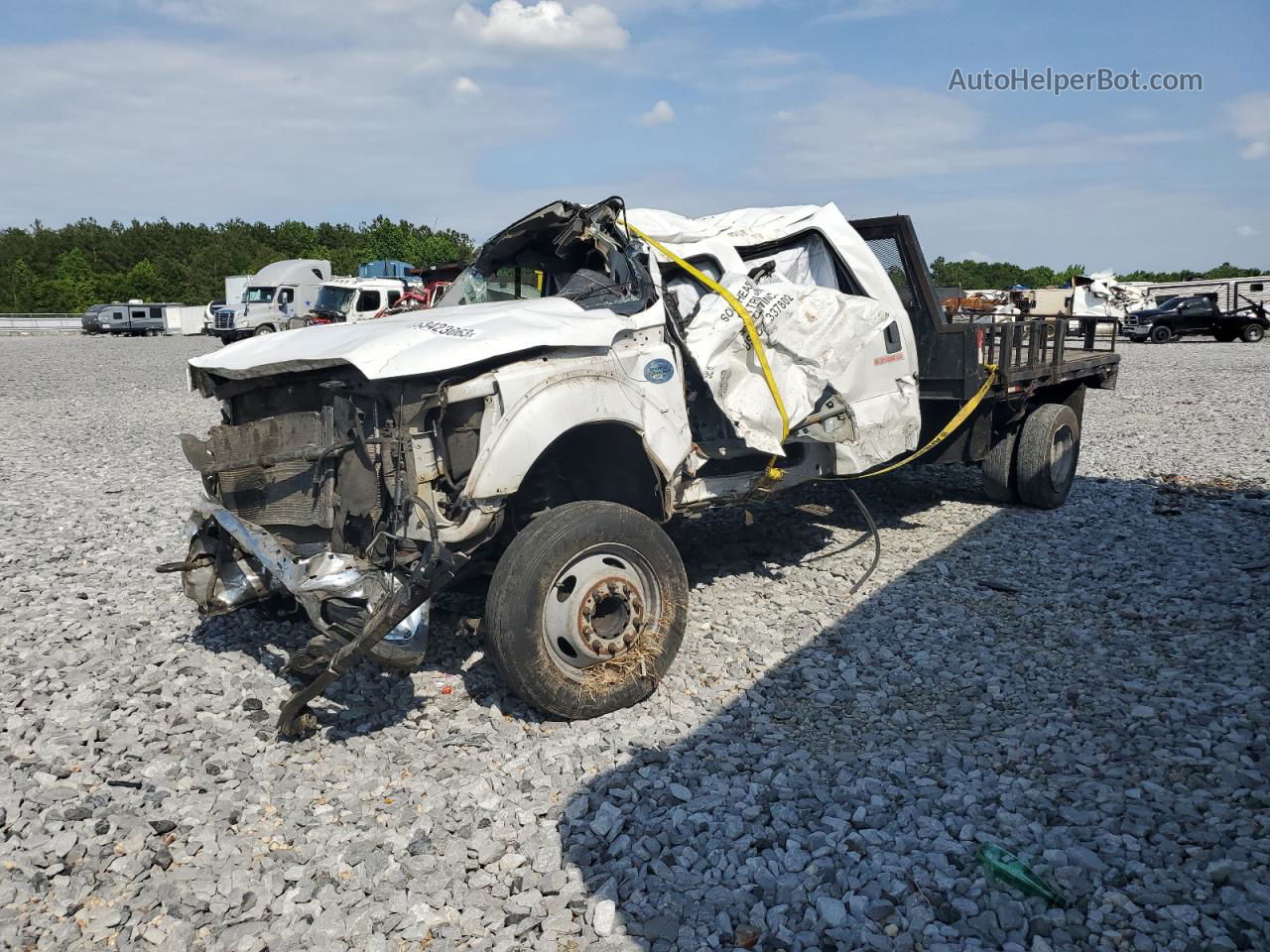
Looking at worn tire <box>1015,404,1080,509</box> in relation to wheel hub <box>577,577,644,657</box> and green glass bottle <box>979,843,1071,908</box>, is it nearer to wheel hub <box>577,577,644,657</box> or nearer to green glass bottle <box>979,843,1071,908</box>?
wheel hub <box>577,577,644,657</box>

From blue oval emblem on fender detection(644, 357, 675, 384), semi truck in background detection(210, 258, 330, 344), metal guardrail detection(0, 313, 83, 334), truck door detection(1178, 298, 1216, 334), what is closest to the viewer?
blue oval emblem on fender detection(644, 357, 675, 384)

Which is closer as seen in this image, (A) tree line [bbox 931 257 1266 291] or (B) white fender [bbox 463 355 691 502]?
(B) white fender [bbox 463 355 691 502]

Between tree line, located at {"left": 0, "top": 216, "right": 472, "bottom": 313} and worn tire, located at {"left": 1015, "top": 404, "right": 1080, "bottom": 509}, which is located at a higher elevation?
tree line, located at {"left": 0, "top": 216, "right": 472, "bottom": 313}

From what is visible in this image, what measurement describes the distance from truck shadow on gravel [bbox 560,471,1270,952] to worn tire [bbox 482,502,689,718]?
364 mm

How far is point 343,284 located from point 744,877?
81.5ft

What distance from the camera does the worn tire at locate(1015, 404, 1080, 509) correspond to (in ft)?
24.6

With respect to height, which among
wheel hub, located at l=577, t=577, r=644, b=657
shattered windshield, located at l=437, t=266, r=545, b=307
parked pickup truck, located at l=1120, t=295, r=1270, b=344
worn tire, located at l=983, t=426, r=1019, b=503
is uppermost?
parked pickup truck, located at l=1120, t=295, r=1270, b=344

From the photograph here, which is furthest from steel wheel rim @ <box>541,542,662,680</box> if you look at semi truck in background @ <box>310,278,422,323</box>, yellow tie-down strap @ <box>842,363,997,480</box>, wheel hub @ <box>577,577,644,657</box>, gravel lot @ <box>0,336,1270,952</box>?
semi truck in background @ <box>310,278,422,323</box>

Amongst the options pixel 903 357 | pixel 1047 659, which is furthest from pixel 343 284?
pixel 1047 659

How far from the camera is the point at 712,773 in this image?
374 centimetres

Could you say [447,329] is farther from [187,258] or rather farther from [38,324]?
[187,258]

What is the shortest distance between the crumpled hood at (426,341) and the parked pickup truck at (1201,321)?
31.6 m

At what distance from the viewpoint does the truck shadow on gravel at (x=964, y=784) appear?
9.55 feet

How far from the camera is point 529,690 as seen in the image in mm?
3941
